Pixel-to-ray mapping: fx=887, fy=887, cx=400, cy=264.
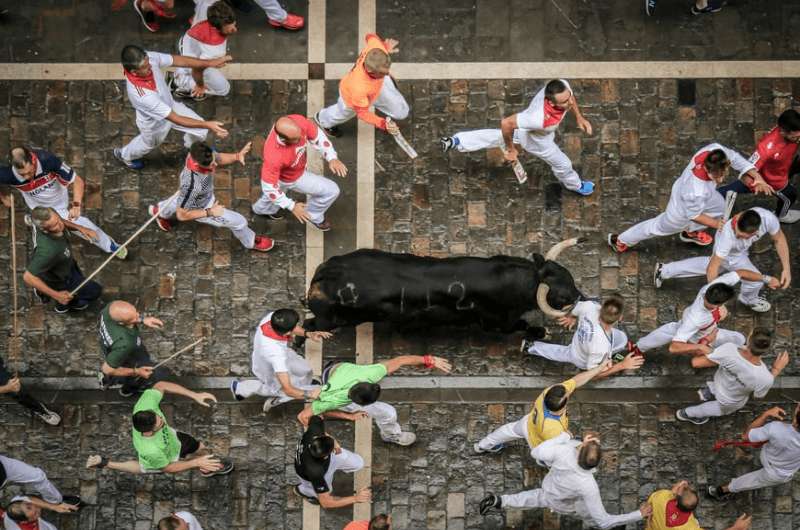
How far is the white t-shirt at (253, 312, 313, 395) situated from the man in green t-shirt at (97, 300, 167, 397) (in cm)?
117

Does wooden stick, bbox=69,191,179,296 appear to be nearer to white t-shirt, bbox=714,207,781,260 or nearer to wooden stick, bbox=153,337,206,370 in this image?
wooden stick, bbox=153,337,206,370

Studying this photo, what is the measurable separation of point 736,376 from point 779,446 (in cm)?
88

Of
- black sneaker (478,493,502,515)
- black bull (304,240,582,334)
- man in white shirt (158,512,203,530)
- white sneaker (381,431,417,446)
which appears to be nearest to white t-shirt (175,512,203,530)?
man in white shirt (158,512,203,530)

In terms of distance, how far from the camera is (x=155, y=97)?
10430 millimetres

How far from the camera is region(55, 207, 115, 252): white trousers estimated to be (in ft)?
36.2

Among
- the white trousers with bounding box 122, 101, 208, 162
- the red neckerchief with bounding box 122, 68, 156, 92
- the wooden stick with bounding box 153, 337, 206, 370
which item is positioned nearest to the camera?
the red neckerchief with bounding box 122, 68, 156, 92

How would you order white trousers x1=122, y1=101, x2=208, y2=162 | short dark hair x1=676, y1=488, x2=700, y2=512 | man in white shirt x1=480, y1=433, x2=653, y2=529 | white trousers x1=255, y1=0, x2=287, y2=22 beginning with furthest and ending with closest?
white trousers x1=255, y1=0, x2=287, y2=22 → white trousers x1=122, y1=101, x2=208, y2=162 → short dark hair x1=676, y1=488, x2=700, y2=512 → man in white shirt x1=480, y1=433, x2=653, y2=529

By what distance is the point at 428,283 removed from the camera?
32.3ft

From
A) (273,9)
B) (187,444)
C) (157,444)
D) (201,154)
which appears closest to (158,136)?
(201,154)

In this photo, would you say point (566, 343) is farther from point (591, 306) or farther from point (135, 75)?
point (135, 75)

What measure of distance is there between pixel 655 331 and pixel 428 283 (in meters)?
3.11

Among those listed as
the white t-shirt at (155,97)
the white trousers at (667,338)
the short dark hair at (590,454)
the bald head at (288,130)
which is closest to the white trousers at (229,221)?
the white t-shirt at (155,97)

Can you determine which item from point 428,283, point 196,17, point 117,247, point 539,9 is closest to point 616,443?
point 428,283

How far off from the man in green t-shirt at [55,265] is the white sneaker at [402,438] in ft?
13.8
